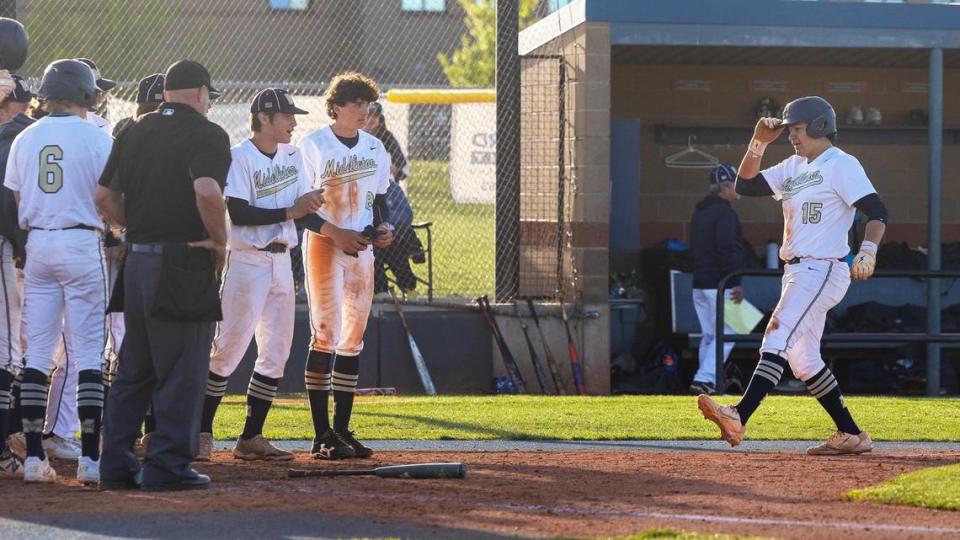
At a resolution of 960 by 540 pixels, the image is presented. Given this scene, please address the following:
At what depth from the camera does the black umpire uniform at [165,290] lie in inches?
255

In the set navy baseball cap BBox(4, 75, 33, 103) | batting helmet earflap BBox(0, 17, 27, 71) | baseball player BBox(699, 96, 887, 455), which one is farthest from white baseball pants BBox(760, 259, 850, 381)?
batting helmet earflap BBox(0, 17, 27, 71)

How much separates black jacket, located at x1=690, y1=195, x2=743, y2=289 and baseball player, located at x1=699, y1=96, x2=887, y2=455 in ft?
16.6

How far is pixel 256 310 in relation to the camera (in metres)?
7.56

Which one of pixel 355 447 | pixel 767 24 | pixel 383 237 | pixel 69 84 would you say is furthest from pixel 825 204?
pixel 767 24

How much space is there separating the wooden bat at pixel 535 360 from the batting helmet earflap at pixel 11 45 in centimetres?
627

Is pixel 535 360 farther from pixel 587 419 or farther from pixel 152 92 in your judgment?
pixel 152 92

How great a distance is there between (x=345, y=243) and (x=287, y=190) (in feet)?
1.37

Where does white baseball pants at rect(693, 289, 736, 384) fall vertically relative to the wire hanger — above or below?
below

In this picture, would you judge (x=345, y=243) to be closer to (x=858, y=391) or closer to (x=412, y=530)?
(x=412, y=530)

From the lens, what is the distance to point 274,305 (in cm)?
Result: 772

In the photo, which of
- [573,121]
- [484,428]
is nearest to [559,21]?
[573,121]

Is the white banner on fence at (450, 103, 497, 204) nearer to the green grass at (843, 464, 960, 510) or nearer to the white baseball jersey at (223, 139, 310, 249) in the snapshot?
the white baseball jersey at (223, 139, 310, 249)

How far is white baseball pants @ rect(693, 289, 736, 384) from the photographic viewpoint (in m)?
13.1

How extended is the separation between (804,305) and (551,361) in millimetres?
5849
